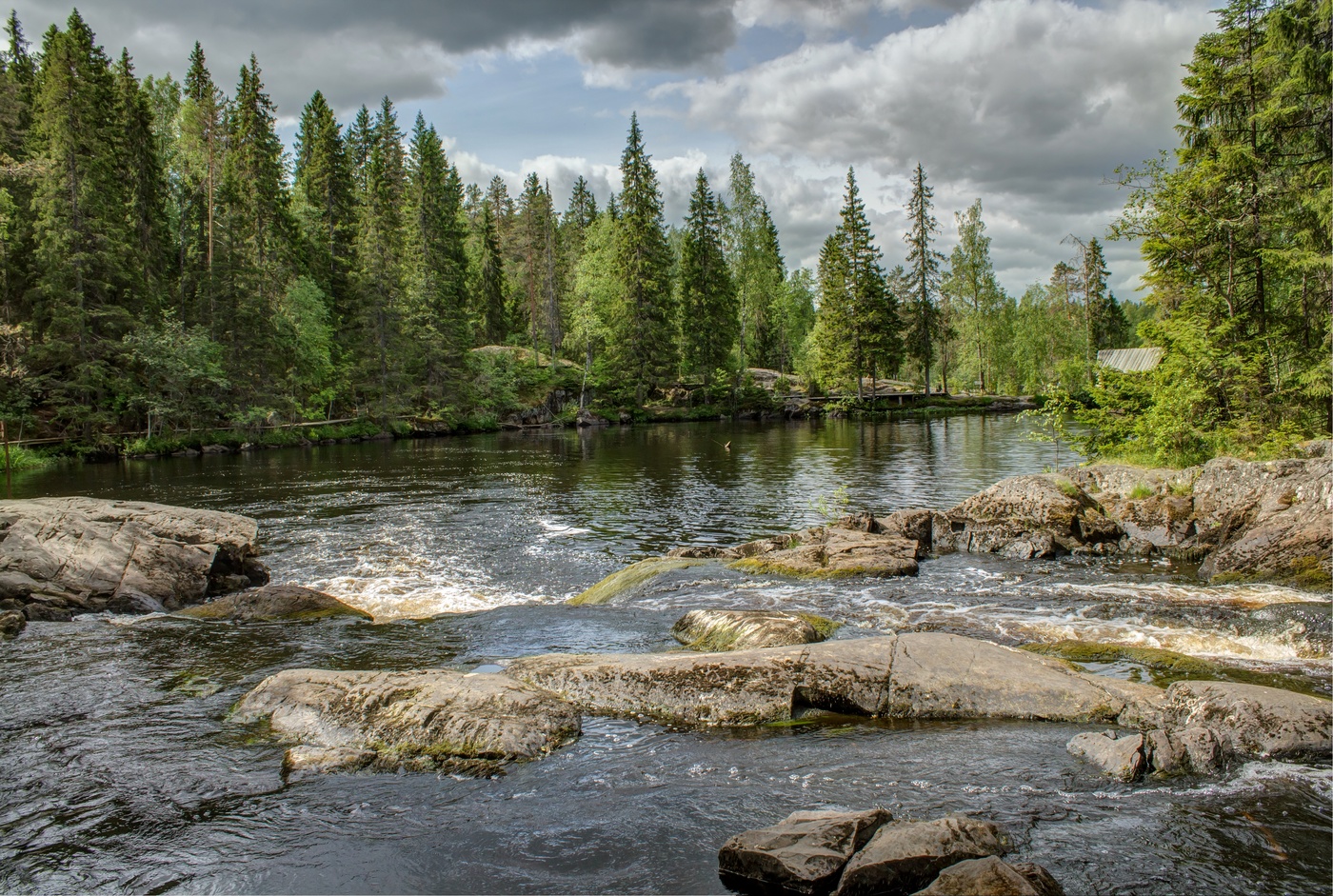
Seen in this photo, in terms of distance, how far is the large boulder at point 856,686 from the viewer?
7.11 m

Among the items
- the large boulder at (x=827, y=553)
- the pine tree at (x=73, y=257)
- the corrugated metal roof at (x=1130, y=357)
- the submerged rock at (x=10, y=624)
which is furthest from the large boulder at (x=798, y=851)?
the corrugated metal roof at (x=1130, y=357)

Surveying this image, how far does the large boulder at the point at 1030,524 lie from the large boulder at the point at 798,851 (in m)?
11.3

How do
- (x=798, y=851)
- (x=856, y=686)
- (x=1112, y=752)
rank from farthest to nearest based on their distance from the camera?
(x=856, y=686) < (x=1112, y=752) < (x=798, y=851)

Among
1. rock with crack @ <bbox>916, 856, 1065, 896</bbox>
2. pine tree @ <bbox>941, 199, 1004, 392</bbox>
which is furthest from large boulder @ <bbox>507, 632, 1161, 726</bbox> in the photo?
pine tree @ <bbox>941, 199, 1004, 392</bbox>

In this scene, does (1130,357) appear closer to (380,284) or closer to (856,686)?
(380,284)

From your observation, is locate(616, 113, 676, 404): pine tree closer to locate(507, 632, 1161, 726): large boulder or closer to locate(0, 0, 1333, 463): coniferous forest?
locate(0, 0, 1333, 463): coniferous forest

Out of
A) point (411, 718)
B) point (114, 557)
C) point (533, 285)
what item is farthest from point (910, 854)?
point (533, 285)

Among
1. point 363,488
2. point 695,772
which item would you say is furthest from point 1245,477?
point 363,488

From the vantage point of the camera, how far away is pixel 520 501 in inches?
938

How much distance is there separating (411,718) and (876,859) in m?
4.30

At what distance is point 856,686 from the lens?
7344mm

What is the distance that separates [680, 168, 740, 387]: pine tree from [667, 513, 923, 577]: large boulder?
177 feet

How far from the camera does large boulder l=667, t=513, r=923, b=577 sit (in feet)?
43.7

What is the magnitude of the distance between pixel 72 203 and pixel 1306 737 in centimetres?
5110
